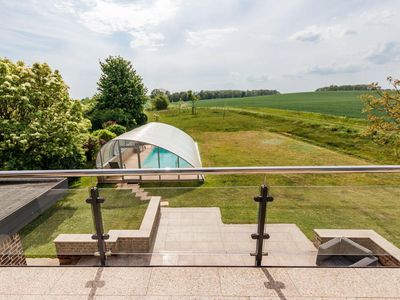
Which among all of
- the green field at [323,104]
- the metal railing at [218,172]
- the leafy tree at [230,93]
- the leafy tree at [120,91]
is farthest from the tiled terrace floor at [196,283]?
the leafy tree at [230,93]

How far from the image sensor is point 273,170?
2.08 metres

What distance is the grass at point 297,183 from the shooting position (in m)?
2.71

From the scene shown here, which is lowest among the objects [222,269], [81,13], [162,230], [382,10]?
[162,230]

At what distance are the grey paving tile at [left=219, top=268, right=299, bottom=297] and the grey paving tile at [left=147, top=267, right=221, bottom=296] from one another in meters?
0.09

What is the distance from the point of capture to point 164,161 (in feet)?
42.2

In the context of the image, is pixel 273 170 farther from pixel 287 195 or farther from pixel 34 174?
pixel 34 174

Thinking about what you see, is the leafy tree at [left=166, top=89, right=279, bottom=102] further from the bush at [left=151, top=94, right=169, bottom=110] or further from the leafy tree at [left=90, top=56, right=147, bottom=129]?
the leafy tree at [left=90, top=56, right=147, bottom=129]

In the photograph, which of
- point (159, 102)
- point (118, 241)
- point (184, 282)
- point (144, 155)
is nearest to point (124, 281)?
point (184, 282)

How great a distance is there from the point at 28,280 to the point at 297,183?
31.6 feet

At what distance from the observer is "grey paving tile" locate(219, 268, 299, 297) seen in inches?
76.0

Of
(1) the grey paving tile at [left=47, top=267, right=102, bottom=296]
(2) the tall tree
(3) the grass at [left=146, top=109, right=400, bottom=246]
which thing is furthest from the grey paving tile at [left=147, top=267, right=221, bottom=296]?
(2) the tall tree

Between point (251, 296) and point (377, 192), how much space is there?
2.02 m

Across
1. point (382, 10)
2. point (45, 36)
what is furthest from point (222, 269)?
point (45, 36)

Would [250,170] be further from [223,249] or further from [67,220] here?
[67,220]
